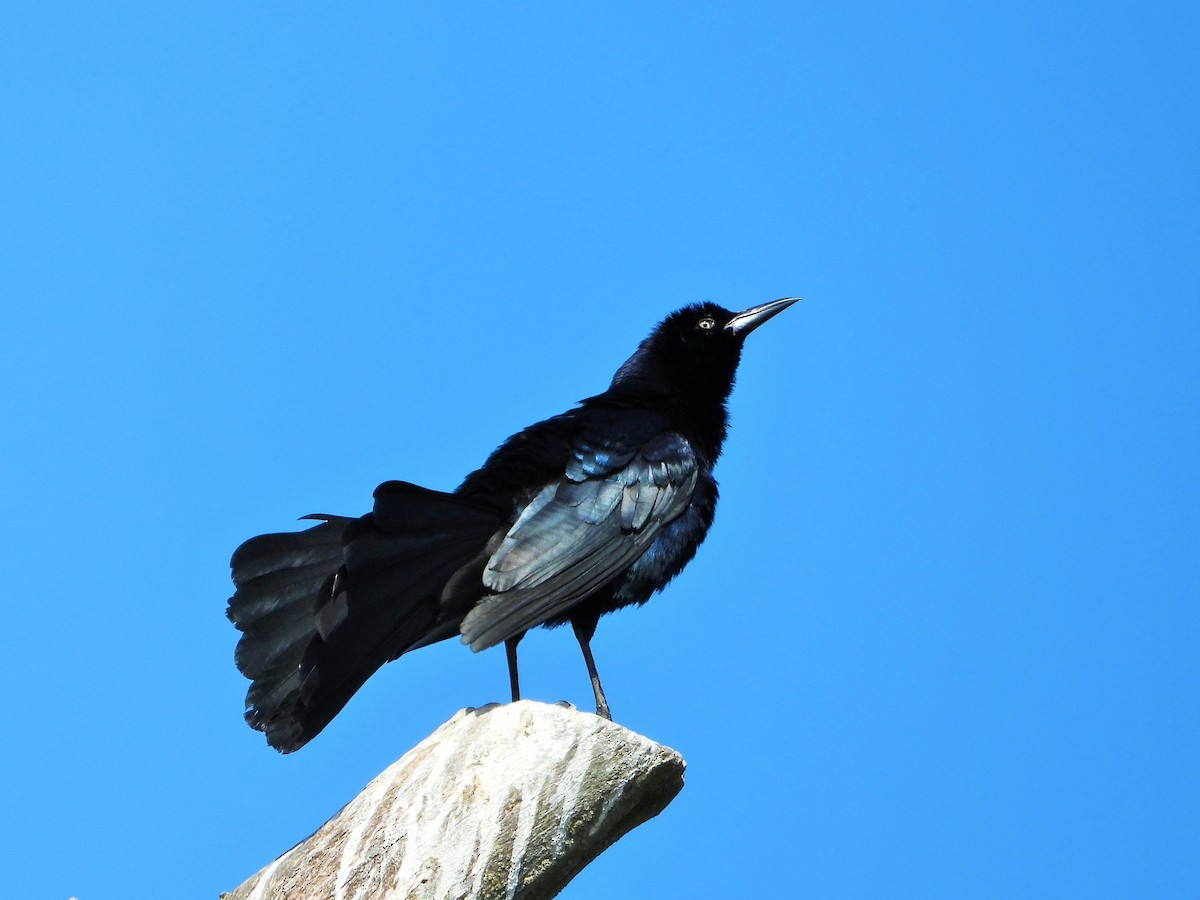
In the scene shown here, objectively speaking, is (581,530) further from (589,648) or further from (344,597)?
(344,597)

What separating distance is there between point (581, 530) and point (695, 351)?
6.58 feet

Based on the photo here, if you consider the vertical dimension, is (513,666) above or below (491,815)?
above

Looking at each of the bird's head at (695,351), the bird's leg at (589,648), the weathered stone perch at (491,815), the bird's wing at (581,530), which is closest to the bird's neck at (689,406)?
the bird's head at (695,351)

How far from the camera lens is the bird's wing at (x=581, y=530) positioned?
18.7ft

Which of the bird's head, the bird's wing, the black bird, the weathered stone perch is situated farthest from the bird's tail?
the bird's head

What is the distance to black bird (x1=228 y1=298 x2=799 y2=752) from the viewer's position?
17.7 ft

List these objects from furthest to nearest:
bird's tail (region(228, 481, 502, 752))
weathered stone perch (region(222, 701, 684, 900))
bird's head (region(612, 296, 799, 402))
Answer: bird's head (region(612, 296, 799, 402))
bird's tail (region(228, 481, 502, 752))
weathered stone perch (region(222, 701, 684, 900))

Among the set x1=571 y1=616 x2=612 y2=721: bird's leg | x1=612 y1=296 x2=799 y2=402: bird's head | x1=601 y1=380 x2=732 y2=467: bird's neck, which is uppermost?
x1=612 y1=296 x2=799 y2=402: bird's head

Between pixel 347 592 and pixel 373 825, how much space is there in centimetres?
108

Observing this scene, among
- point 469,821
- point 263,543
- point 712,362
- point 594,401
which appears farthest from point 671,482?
point 469,821

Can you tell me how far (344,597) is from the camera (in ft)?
17.5

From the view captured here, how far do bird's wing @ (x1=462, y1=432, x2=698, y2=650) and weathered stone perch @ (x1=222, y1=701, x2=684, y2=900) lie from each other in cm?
94

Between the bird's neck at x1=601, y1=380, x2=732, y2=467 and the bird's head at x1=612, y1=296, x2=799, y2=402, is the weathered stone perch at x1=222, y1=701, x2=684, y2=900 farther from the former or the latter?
the bird's head at x1=612, y1=296, x2=799, y2=402

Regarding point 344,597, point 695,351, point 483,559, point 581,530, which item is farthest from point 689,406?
point 344,597
